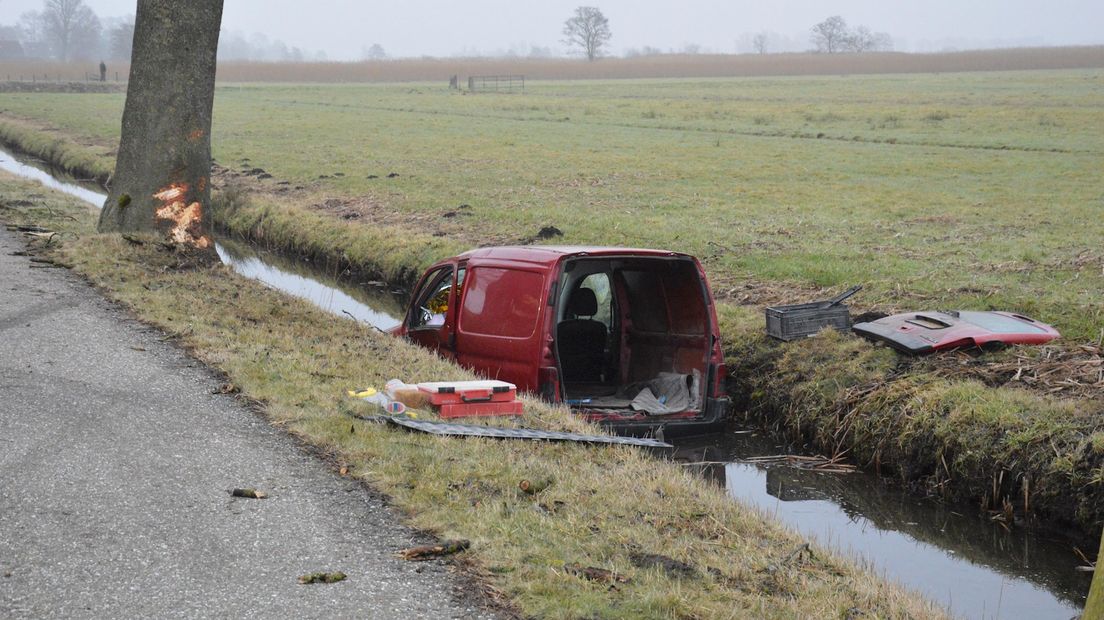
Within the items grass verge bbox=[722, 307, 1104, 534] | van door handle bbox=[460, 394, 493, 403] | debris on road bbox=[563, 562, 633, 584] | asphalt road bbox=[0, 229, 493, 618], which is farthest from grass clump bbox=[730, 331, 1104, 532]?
asphalt road bbox=[0, 229, 493, 618]

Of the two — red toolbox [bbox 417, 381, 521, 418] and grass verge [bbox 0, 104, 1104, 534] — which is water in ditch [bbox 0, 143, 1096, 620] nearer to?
grass verge [bbox 0, 104, 1104, 534]

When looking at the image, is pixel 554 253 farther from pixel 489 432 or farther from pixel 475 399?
pixel 489 432

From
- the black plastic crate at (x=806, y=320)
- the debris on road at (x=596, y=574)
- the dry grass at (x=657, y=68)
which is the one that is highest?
the dry grass at (x=657, y=68)

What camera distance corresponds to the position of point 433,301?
11.7 m

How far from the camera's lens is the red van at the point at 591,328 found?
9.70 metres

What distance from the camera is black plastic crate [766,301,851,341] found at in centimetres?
1149

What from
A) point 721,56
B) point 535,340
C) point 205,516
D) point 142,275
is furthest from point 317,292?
point 721,56

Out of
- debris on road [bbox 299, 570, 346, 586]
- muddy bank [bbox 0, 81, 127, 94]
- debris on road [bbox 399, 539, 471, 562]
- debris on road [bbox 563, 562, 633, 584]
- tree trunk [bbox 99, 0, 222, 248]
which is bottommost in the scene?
debris on road [bbox 299, 570, 346, 586]

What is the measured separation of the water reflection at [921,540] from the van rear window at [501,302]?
1.81 m

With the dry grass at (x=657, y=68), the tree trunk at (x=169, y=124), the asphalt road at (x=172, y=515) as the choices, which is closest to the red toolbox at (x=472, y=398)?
the asphalt road at (x=172, y=515)

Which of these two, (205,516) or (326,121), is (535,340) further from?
(326,121)

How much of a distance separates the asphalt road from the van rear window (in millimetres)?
→ 2406

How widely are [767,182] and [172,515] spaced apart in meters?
21.8

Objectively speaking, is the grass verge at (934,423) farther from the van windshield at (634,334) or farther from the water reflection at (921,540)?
the van windshield at (634,334)
